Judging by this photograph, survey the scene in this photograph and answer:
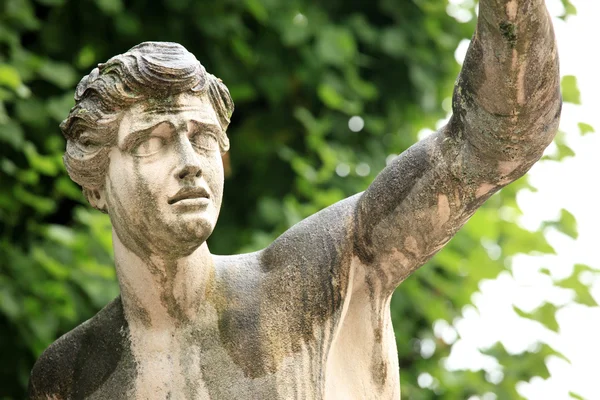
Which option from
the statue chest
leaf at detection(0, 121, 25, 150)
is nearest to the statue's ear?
the statue chest

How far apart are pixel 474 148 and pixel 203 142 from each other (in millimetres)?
596

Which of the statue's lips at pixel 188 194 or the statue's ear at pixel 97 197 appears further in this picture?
the statue's ear at pixel 97 197

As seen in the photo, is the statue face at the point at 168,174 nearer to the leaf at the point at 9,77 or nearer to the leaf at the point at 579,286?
the leaf at the point at 9,77

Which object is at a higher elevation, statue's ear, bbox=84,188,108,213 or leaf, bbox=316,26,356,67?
statue's ear, bbox=84,188,108,213

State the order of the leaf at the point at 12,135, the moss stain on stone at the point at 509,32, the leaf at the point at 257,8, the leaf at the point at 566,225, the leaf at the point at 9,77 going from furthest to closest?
the leaf at the point at 566,225 → the leaf at the point at 257,8 → the leaf at the point at 12,135 → the leaf at the point at 9,77 → the moss stain on stone at the point at 509,32

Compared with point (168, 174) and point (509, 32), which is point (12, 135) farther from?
point (509, 32)

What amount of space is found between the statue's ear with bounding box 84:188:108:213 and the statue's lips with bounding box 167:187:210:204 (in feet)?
0.84

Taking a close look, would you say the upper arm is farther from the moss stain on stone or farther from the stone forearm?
the moss stain on stone

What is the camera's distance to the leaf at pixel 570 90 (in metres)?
6.21

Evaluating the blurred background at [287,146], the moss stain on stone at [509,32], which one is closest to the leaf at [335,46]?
the blurred background at [287,146]

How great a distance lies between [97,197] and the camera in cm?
324

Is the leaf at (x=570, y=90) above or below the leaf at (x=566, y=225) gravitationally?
above

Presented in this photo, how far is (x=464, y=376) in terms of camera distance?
600 cm

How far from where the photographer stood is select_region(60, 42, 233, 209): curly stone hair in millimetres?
3041
